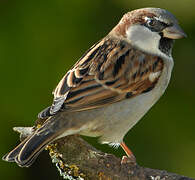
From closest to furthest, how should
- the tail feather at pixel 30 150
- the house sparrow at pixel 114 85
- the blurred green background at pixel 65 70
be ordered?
1. the tail feather at pixel 30 150
2. the house sparrow at pixel 114 85
3. the blurred green background at pixel 65 70

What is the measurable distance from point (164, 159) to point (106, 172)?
101cm

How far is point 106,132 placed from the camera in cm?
409

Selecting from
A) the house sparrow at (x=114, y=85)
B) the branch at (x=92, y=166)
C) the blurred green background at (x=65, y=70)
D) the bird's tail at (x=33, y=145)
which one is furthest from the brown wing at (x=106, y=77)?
the blurred green background at (x=65, y=70)

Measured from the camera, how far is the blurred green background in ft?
15.3

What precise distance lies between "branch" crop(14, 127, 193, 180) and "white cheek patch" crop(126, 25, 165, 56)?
743 millimetres

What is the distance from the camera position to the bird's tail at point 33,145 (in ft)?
12.3

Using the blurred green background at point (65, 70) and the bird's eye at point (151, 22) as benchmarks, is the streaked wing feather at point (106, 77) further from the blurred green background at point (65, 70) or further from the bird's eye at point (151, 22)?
the blurred green background at point (65, 70)

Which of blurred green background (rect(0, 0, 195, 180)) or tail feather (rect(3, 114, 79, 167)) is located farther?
blurred green background (rect(0, 0, 195, 180))

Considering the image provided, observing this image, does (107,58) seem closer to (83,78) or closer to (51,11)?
(83,78)

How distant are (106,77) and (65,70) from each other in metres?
0.71

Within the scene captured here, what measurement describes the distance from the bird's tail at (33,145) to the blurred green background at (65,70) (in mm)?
806

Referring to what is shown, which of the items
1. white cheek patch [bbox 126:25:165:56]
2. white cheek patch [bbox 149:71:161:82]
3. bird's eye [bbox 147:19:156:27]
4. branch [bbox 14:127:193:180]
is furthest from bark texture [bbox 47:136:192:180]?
bird's eye [bbox 147:19:156:27]

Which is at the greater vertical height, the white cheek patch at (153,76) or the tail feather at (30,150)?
the white cheek patch at (153,76)

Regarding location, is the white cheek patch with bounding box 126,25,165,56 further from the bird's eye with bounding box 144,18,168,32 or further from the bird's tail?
the bird's tail
